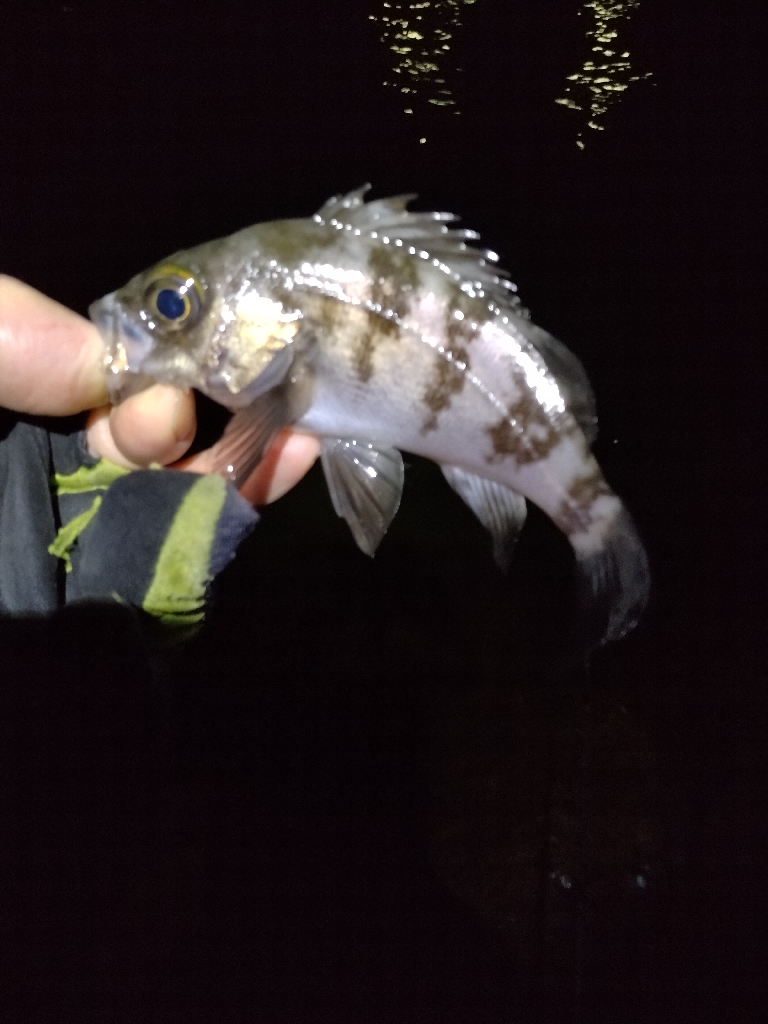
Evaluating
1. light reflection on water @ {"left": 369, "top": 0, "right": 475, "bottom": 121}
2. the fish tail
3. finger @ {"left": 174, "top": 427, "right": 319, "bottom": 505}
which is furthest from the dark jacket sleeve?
light reflection on water @ {"left": 369, "top": 0, "right": 475, "bottom": 121}

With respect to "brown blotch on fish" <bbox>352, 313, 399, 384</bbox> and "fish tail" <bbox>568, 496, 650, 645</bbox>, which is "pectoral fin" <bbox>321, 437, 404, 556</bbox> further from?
"fish tail" <bbox>568, 496, 650, 645</bbox>

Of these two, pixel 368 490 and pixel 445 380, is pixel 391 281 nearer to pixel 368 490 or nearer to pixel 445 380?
pixel 445 380

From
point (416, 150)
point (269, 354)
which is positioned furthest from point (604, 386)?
point (269, 354)

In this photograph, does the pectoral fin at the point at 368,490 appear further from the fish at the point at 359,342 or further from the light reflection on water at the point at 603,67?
the light reflection on water at the point at 603,67

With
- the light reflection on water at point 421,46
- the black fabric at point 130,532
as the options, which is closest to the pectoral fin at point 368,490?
the black fabric at point 130,532

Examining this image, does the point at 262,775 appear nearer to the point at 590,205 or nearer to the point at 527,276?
the point at 527,276

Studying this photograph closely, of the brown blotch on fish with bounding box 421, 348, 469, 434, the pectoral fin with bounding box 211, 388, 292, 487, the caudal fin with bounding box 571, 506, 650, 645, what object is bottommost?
the caudal fin with bounding box 571, 506, 650, 645
